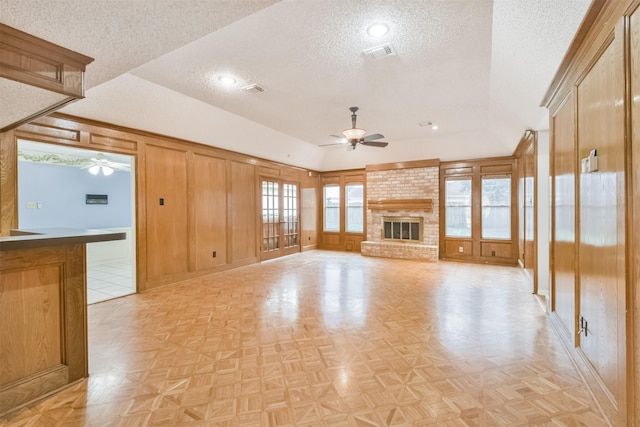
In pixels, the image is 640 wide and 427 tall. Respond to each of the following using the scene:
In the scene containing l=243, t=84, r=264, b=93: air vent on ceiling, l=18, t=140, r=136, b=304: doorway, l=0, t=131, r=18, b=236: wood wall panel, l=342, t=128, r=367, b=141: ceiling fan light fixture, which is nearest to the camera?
l=0, t=131, r=18, b=236: wood wall panel

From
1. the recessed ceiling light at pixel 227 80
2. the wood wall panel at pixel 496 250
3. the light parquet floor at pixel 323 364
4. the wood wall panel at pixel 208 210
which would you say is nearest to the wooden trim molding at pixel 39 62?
the recessed ceiling light at pixel 227 80

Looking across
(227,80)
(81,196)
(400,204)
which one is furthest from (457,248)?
(81,196)

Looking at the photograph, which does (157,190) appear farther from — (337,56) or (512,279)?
(512,279)

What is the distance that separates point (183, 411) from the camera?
178 cm

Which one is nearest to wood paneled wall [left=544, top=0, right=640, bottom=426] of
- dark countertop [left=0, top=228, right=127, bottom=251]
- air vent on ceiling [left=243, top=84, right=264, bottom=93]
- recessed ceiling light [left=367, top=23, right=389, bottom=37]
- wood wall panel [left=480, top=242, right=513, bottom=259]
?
recessed ceiling light [left=367, top=23, right=389, bottom=37]

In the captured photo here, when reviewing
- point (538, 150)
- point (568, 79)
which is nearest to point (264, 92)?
point (568, 79)

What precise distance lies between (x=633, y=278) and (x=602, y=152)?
0.81 metres

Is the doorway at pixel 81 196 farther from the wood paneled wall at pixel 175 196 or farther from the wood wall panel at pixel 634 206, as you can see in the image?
the wood wall panel at pixel 634 206

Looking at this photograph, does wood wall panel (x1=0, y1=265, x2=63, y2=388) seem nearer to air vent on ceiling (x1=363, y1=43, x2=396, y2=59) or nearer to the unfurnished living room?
the unfurnished living room

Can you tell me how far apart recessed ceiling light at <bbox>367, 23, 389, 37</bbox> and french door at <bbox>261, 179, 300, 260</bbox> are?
189 inches

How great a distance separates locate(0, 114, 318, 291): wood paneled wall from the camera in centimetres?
357

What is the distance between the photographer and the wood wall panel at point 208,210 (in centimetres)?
535

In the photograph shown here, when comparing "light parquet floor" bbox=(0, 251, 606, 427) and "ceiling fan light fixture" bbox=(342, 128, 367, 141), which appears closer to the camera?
"light parquet floor" bbox=(0, 251, 606, 427)

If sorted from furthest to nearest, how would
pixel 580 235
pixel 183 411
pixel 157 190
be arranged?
pixel 157 190
pixel 580 235
pixel 183 411
